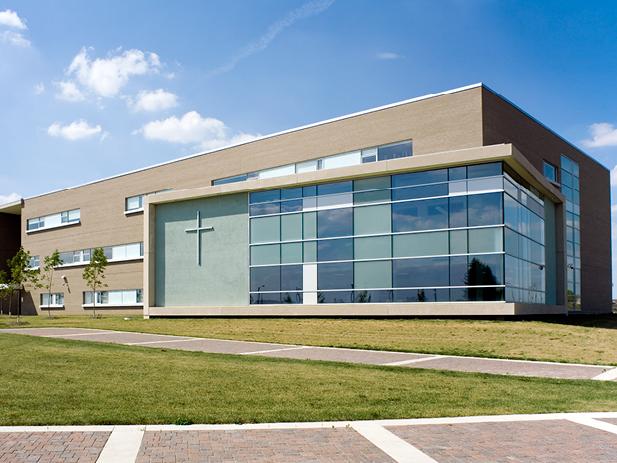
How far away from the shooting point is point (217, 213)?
3562cm

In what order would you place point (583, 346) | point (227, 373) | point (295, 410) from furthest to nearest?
point (583, 346) < point (227, 373) < point (295, 410)

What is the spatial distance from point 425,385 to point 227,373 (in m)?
3.82

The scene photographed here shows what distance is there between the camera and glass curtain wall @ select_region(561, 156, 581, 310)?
146ft

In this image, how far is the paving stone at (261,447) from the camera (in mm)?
6344

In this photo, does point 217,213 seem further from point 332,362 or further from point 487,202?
point 332,362

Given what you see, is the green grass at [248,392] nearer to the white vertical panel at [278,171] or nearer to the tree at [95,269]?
the white vertical panel at [278,171]

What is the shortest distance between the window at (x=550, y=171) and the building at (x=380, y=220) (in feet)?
0.58

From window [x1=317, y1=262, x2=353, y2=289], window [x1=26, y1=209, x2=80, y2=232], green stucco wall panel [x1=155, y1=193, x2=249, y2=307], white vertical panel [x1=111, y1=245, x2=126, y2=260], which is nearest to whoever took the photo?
window [x1=317, y1=262, x2=353, y2=289]

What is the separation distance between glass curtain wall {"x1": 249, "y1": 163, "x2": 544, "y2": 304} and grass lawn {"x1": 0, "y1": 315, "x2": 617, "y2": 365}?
1.77 m

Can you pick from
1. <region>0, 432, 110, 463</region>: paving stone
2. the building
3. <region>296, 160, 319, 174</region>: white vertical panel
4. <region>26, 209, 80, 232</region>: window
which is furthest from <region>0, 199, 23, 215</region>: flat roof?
<region>0, 432, 110, 463</region>: paving stone

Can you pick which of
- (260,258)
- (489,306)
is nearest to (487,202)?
(489,306)

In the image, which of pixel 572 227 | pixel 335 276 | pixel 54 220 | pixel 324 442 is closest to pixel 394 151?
pixel 335 276

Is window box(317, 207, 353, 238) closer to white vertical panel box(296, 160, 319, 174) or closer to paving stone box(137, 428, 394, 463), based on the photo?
white vertical panel box(296, 160, 319, 174)

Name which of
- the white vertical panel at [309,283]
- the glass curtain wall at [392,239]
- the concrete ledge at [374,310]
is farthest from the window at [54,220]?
the white vertical panel at [309,283]
